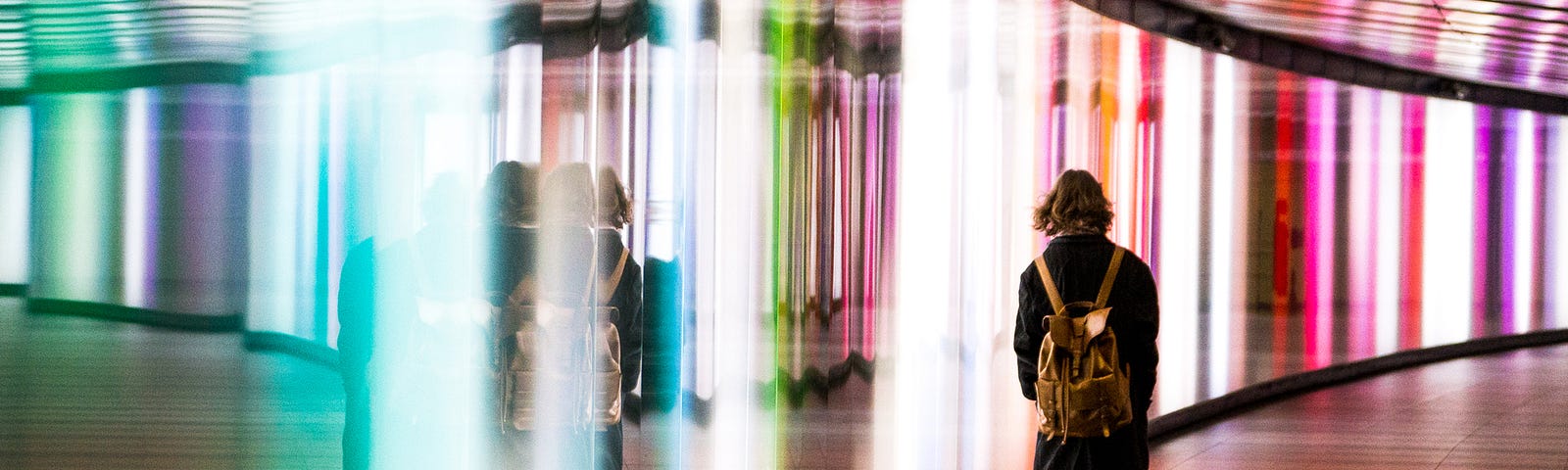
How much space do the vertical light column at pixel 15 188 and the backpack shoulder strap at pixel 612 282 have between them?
56.8 inches

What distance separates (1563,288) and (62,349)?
1763 cm

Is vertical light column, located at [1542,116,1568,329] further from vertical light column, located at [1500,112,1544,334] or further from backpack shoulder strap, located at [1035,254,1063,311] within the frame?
backpack shoulder strap, located at [1035,254,1063,311]

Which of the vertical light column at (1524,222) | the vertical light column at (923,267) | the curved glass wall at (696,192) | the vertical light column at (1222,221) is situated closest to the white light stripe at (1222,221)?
the vertical light column at (1222,221)

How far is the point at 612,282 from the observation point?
3.61m

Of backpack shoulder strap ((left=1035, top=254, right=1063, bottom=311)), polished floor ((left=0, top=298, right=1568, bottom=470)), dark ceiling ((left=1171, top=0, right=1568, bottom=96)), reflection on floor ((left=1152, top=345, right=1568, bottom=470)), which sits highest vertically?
dark ceiling ((left=1171, top=0, right=1568, bottom=96))

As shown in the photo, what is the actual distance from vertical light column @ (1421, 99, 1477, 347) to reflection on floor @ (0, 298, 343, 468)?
13246mm

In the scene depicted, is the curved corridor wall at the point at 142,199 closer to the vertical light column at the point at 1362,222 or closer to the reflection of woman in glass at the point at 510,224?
the reflection of woman in glass at the point at 510,224

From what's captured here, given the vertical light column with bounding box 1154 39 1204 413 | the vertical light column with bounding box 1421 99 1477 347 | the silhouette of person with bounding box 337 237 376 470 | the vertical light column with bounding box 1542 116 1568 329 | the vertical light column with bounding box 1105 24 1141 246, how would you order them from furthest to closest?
the vertical light column with bounding box 1542 116 1568 329
the vertical light column with bounding box 1421 99 1477 347
the vertical light column with bounding box 1154 39 1204 413
the vertical light column with bounding box 1105 24 1141 246
the silhouette of person with bounding box 337 237 376 470

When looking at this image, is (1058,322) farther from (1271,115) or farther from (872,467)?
(1271,115)

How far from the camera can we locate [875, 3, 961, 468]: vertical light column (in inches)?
236

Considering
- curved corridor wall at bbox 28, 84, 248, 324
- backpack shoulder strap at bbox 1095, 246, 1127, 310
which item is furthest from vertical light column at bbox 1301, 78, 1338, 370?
curved corridor wall at bbox 28, 84, 248, 324

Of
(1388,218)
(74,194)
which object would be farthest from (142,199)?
(1388,218)

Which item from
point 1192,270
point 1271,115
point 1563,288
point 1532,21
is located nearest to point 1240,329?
point 1192,270

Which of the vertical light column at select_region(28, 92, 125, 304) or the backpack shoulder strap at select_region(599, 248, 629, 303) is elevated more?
the vertical light column at select_region(28, 92, 125, 304)
